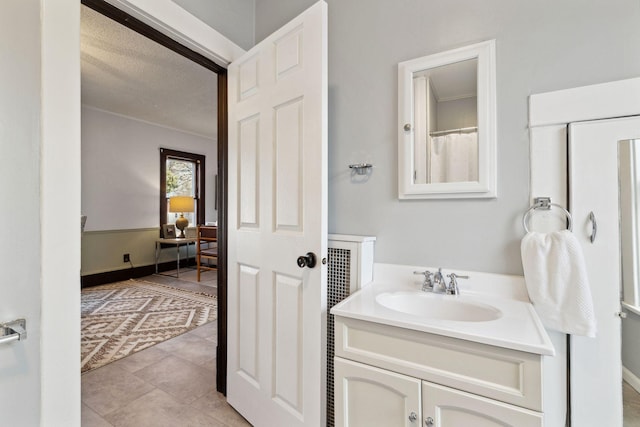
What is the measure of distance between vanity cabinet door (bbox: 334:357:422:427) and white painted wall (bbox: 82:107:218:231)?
4673 mm

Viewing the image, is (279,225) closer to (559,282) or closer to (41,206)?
(41,206)

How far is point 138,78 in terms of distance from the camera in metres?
3.25

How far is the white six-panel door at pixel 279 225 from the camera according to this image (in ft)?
4.13

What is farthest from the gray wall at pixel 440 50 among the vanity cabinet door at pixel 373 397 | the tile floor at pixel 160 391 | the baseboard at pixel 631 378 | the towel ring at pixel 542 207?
the tile floor at pixel 160 391

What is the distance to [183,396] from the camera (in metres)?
1.82

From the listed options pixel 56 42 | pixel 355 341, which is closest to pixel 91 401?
pixel 355 341

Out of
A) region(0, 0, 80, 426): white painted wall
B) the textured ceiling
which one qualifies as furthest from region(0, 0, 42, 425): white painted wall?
the textured ceiling

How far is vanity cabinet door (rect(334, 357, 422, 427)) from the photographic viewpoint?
0.96m

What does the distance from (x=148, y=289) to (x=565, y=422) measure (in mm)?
4597

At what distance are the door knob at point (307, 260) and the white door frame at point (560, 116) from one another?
0.97 meters

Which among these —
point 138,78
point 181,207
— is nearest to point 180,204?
point 181,207

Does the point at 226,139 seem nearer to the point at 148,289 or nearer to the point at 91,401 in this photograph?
the point at 91,401

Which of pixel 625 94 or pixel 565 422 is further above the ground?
pixel 625 94

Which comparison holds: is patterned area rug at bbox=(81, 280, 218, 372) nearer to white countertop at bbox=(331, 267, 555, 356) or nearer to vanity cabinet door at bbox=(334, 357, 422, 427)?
vanity cabinet door at bbox=(334, 357, 422, 427)
